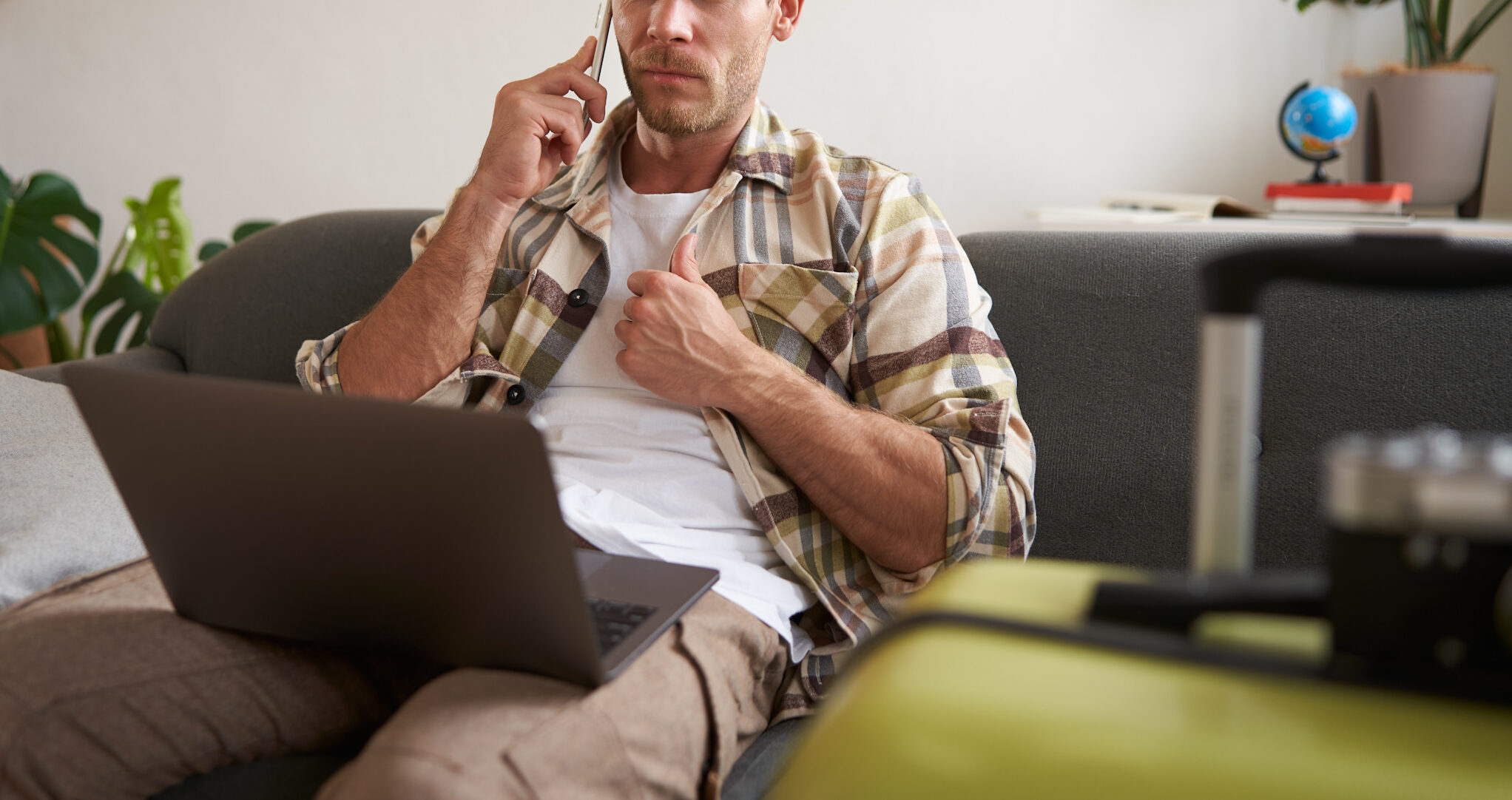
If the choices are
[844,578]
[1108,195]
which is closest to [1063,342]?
[844,578]

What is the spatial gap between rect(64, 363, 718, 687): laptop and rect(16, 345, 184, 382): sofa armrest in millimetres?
858

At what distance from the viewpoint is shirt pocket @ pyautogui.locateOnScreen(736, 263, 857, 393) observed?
3.73 feet

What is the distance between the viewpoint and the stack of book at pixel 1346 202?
1.50 metres

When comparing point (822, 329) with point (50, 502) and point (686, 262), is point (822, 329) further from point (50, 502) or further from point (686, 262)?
point (50, 502)

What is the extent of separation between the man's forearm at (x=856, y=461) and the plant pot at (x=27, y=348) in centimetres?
219

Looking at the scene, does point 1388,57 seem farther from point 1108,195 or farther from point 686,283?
point 686,283

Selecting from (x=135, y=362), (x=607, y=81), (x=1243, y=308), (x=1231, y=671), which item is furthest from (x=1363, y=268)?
(x=607, y=81)

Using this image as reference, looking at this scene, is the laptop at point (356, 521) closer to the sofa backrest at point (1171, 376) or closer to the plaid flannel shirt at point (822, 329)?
the plaid flannel shirt at point (822, 329)

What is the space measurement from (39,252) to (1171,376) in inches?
83.2

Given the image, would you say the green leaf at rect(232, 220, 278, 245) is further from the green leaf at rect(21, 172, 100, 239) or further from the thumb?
the thumb

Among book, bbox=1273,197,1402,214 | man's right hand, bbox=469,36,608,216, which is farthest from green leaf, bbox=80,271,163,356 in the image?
book, bbox=1273,197,1402,214

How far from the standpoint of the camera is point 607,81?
82.4 inches

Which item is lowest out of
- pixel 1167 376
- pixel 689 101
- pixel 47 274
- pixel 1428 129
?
pixel 1167 376

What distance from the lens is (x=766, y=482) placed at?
3.58 feet
